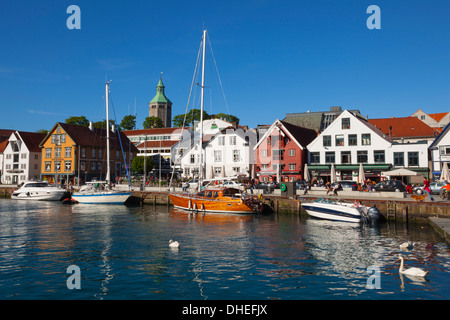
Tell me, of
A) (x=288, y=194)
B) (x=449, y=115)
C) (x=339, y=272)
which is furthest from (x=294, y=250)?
(x=449, y=115)

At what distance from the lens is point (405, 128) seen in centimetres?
6538

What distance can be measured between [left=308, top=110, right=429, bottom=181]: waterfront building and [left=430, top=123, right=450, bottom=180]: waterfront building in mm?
1575

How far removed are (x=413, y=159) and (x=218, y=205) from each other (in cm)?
3550

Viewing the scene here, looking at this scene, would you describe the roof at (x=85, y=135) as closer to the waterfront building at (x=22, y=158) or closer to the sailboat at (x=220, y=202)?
the waterfront building at (x=22, y=158)

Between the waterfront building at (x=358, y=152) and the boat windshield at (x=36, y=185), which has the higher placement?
the waterfront building at (x=358, y=152)

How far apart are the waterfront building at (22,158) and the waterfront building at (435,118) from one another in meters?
95.4

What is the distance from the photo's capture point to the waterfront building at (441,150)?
50.6 metres

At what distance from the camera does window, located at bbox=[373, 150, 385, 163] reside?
5621 centimetres

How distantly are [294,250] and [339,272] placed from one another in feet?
15.2

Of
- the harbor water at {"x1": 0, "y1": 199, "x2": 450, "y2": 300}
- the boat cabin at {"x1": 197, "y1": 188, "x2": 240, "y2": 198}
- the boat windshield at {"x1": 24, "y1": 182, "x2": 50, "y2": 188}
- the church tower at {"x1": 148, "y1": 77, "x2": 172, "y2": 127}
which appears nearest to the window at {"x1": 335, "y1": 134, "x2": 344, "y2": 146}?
the boat cabin at {"x1": 197, "y1": 188, "x2": 240, "y2": 198}

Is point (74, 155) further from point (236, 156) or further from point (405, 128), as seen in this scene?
point (405, 128)

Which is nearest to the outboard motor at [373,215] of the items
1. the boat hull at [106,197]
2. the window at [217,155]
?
the boat hull at [106,197]

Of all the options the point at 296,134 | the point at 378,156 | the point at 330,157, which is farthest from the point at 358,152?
the point at 296,134

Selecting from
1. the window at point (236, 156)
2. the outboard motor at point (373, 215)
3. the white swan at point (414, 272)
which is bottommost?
the white swan at point (414, 272)
